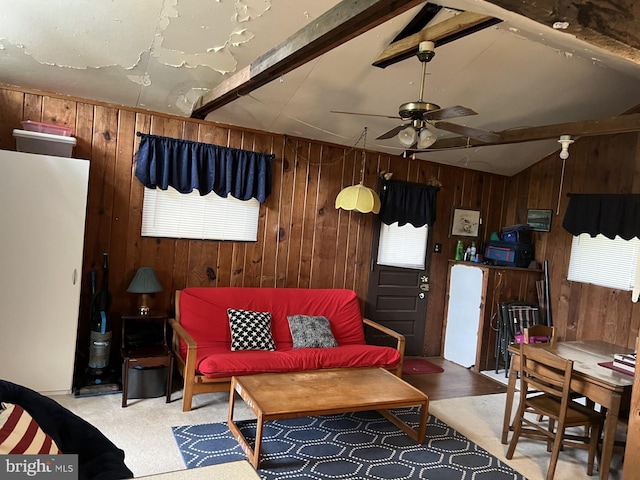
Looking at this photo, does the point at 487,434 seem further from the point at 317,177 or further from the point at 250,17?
the point at 250,17

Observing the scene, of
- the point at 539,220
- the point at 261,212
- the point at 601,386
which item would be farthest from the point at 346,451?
the point at 539,220

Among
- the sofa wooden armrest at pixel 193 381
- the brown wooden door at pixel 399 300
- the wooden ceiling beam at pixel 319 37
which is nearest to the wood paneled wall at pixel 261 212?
the brown wooden door at pixel 399 300

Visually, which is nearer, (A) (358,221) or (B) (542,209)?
(A) (358,221)

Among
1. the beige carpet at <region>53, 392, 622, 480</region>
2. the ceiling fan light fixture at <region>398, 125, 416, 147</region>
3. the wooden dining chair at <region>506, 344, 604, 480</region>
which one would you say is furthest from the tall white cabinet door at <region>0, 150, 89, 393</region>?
the wooden dining chair at <region>506, 344, 604, 480</region>

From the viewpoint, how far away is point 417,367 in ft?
15.6

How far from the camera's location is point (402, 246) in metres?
5.01

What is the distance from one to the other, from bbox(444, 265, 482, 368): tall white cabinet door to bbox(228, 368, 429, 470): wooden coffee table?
6.20 ft

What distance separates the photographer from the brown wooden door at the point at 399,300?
16.0 feet

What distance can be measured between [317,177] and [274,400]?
2.42 m

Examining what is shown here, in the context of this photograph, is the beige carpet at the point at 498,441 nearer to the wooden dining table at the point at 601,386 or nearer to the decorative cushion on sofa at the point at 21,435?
the wooden dining table at the point at 601,386

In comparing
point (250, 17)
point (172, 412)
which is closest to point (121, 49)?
point (250, 17)

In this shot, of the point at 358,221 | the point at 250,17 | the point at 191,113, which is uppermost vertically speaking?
the point at 250,17

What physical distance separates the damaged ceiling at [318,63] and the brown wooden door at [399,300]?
4.53 ft

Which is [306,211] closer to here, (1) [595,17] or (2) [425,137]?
(2) [425,137]
